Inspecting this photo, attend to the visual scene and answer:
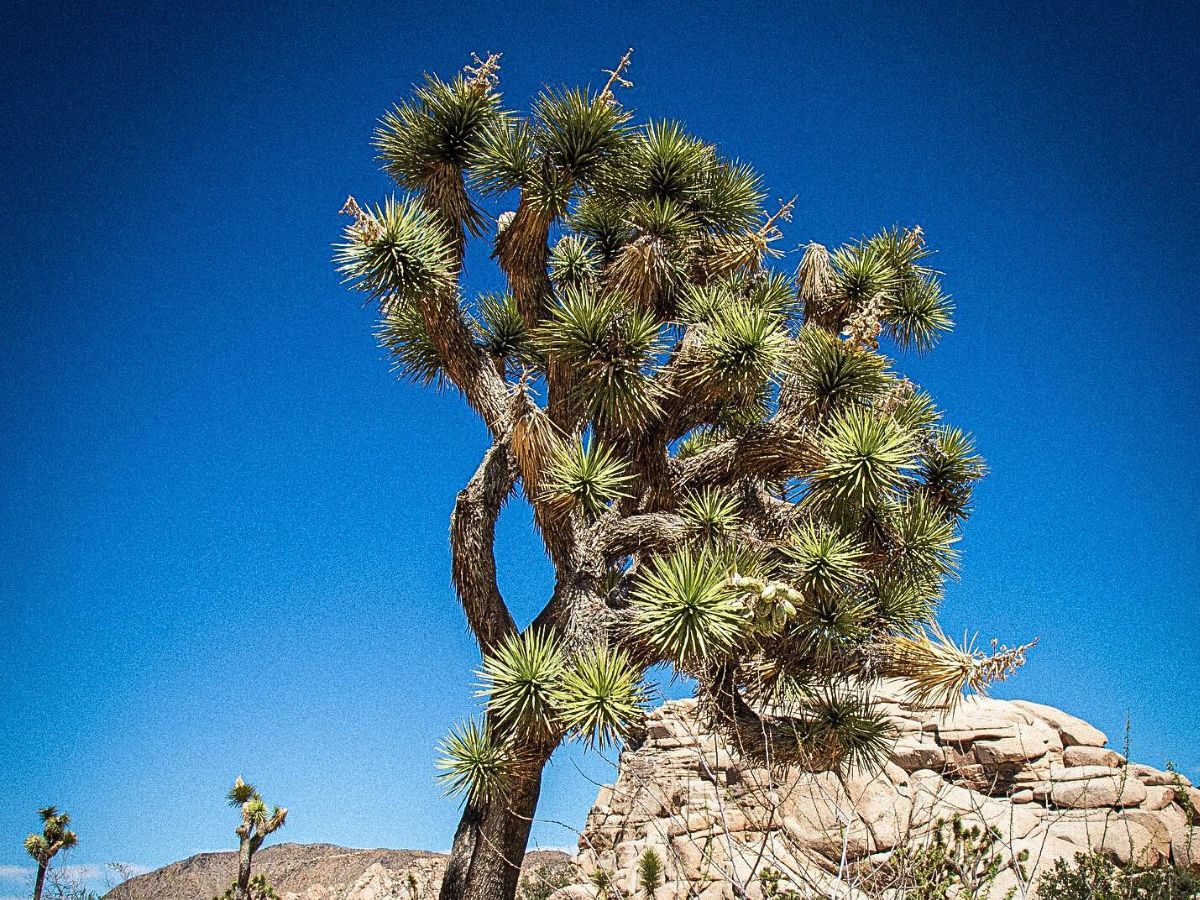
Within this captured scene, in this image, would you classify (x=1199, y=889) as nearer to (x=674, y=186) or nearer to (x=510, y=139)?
(x=674, y=186)

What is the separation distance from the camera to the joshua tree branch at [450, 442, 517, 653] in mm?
6582

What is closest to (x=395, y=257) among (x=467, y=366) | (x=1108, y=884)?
(x=467, y=366)

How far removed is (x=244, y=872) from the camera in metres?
12.6

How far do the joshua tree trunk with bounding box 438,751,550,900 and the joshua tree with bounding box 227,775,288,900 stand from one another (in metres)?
7.64

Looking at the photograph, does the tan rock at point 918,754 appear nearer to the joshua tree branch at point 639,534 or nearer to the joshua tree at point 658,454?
the joshua tree at point 658,454

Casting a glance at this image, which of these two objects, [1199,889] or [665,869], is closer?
[1199,889]

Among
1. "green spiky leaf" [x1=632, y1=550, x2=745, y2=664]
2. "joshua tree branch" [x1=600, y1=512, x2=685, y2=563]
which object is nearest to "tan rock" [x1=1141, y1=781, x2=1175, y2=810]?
"joshua tree branch" [x1=600, y1=512, x2=685, y2=563]

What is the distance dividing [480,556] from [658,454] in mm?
1588

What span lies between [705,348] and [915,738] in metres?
9.29

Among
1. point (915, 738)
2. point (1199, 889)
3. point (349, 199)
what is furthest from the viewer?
point (915, 738)

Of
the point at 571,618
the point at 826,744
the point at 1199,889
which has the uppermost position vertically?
the point at 571,618

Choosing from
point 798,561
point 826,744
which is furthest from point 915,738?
point 798,561

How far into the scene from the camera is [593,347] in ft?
20.6

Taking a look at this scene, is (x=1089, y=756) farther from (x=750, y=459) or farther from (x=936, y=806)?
(x=750, y=459)
